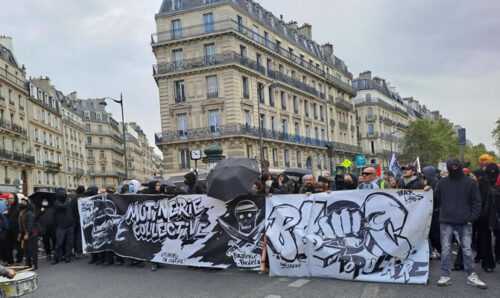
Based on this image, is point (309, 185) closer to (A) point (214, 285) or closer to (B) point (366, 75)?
(A) point (214, 285)

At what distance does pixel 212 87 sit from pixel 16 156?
2325cm

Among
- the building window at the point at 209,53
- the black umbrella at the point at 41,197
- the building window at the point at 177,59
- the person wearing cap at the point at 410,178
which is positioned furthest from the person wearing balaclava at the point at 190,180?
the building window at the point at 177,59

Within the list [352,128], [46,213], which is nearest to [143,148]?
[352,128]

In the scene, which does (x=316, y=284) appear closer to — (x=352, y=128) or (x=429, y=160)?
(x=352, y=128)

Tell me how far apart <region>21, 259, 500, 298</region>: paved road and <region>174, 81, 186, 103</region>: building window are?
29873 mm

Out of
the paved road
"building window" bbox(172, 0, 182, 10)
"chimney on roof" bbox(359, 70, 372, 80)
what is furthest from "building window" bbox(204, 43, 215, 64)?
"chimney on roof" bbox(359, 70, 372, 80)

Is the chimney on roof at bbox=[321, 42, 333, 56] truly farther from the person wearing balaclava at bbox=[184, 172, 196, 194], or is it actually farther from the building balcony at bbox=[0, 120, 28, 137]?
the person wearing balaclava at bbox=[184, 172, 196, 194]

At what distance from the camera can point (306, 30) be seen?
53.6 metres

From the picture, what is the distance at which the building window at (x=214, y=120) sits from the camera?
3691cm

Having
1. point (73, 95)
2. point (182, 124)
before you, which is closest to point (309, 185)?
point (182, 124)

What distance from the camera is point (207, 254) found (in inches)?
315

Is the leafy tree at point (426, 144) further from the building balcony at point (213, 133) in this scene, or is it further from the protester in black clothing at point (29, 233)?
the protester in black clothing at point (29, 233)

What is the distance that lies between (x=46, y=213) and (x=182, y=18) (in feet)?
98.4

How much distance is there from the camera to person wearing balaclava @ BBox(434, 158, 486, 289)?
6.03 m
